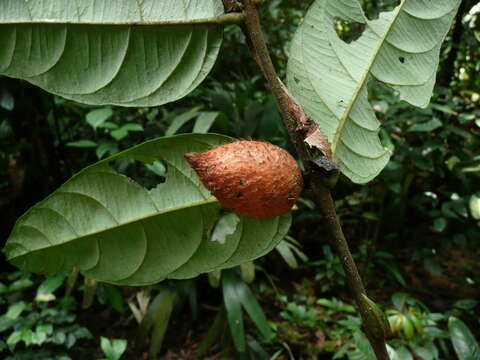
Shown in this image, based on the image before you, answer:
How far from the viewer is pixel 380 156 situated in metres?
0.49

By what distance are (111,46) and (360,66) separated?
288 mm

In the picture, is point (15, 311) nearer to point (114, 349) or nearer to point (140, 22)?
point (114, 349)

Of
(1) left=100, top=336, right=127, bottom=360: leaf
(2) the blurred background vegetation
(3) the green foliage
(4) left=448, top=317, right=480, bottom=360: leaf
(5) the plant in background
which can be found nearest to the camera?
(4) left=448, top=317, right=480, bottom=360: leaf

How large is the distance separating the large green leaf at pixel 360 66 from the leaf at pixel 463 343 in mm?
753

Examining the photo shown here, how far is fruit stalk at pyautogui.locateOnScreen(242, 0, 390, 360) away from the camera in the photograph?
40cm

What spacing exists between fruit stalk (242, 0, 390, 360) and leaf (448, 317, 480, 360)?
738 millimetres

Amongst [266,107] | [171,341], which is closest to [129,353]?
[171,341]

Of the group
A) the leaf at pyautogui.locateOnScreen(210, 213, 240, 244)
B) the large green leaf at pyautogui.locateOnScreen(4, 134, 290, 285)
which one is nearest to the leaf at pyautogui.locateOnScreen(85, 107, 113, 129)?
the leaf at pyautogui.locateOnScreen(210, 213, 240, 244)

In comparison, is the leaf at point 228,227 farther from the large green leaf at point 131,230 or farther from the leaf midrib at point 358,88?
the leaf midrib at point 358,88

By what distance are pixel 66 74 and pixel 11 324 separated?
144 cm

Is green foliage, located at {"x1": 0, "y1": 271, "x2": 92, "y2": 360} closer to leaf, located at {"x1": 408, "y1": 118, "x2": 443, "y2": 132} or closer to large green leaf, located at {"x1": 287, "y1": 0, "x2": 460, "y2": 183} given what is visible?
large green leaf, located at {"x1": 287, "y1": 0, "x2": 460, "y2": 183}

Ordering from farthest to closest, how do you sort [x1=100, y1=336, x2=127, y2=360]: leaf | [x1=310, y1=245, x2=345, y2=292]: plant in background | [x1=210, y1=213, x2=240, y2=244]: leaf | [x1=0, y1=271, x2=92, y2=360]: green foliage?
[x1=310, y1=245, x2=345, y2=292]: plant in background < [x1=0, y1=271, x2=92, y2=360]: green foliage < [x1=100, y1=336, x2=127, y2=360]: leaf < [x1=210, y1=213, x2=240, y2=244]: leaf

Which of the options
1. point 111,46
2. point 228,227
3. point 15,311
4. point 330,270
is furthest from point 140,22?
point 330,270

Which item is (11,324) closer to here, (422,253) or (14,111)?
(14,111)
